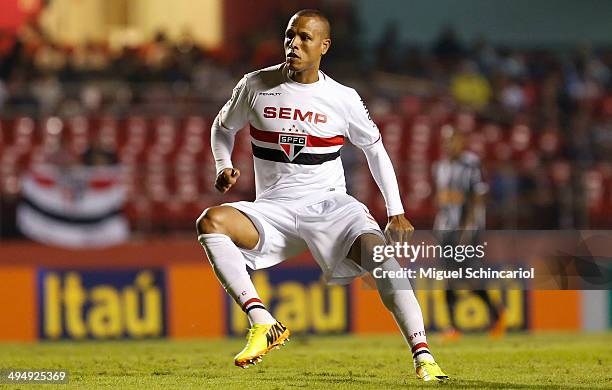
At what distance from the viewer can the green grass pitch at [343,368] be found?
7.29 meters

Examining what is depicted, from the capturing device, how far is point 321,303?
14695 mm

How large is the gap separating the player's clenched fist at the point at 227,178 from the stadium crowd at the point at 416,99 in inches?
310

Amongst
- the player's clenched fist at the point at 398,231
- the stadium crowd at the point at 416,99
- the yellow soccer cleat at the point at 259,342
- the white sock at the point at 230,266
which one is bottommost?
the yellow soccer cleat at the point at 259,342

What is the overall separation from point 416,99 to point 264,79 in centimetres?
1238

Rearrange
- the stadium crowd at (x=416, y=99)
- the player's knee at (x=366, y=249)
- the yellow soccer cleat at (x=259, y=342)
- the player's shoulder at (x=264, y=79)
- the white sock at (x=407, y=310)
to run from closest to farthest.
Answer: the yellow soccer cleat at (x=259, y=342) → the player's knee at (x=366, y=249) → the white sock at (x=407, y=310) → the player's shoulder at (x=264, y=79) → the stadium crowd at (x=416, y=99)

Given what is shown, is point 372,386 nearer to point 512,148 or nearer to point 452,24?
point 512,148

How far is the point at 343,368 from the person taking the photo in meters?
8.45

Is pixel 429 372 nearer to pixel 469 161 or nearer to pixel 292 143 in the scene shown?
pixel 292 143

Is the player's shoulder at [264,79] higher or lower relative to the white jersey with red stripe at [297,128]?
higher

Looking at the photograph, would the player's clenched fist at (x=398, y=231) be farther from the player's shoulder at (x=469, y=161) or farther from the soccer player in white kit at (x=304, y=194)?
the player's shoulder at (x=469, y=161)

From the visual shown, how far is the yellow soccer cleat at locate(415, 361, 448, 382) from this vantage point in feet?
23.7

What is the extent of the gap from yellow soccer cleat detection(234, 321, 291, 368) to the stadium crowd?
8.30 m

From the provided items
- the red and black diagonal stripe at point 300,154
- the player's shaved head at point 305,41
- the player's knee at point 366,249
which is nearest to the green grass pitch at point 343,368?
the player's knee at point 366,249

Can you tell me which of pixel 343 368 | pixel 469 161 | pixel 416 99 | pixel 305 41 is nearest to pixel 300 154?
pixel 305 41
